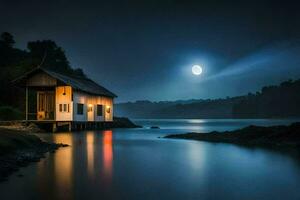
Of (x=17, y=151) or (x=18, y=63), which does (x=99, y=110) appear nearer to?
(x=18, y=63)

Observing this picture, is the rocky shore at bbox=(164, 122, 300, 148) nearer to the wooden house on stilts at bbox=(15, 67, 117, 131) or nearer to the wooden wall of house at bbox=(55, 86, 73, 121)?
the wooden wall of house at bbox=(55, 86, 73, 121)

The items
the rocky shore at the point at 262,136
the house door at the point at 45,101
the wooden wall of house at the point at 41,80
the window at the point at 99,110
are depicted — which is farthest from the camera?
the window at the point at 99,110

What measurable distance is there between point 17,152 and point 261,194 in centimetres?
1302

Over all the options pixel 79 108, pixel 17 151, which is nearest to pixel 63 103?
pixel 79 108

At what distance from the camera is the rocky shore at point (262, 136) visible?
1212 inches

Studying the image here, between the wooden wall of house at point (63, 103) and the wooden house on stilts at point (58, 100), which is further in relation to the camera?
the wooden wall of house at point (63, 103)

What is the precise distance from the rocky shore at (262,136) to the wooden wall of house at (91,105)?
17193 mm

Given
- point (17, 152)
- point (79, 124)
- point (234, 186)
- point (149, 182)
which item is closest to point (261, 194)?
point (234, 186)

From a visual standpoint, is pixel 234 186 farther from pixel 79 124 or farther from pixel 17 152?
pixel 79 124

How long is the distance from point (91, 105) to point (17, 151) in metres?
35.9

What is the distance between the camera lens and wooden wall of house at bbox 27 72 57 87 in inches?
1945

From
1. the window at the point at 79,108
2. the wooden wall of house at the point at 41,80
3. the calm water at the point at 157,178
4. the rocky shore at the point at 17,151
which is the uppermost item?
the wooden wall of house at the point at 41,80

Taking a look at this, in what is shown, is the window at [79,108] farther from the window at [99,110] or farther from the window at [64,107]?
the window at [99,110]

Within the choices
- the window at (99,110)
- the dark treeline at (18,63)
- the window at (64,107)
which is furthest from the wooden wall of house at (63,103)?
the window at (99,110)
